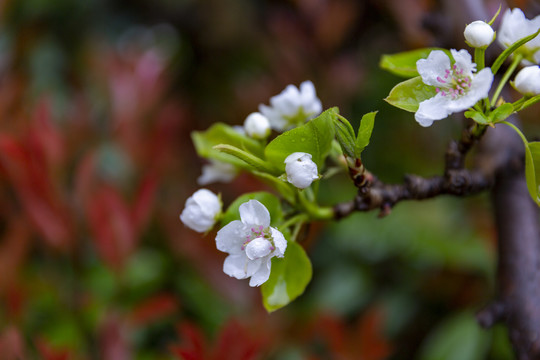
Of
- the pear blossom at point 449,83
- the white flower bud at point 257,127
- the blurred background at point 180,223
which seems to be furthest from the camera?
the blurred background at point 180,223

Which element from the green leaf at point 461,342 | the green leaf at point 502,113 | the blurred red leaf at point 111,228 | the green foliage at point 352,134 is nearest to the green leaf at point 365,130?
the green foliage at point 352,134

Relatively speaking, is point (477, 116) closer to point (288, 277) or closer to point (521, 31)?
point (521, 31)

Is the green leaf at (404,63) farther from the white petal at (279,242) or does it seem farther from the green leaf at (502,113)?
the white petal at (279,242)

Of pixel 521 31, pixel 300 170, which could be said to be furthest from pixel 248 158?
pixel 521 31

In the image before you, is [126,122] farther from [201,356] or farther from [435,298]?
[435,298]

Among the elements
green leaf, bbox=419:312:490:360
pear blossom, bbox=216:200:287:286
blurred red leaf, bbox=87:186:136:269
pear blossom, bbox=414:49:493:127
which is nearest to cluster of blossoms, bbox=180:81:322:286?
pear blossom, bbox=216:200:287:286

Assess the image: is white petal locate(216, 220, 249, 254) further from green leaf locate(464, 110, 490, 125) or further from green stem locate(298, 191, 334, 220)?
green leaf locate(464, 110, 490, 125)
